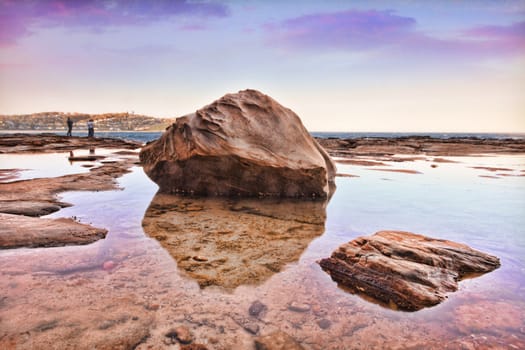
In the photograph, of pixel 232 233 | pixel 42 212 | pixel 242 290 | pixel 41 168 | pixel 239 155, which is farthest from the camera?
pixel 41 168

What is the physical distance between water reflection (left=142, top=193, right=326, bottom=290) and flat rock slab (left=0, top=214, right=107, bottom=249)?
2.22ft

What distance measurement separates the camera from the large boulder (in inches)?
245

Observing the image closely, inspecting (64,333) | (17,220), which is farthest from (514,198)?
(17,220)

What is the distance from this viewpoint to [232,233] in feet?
13.7

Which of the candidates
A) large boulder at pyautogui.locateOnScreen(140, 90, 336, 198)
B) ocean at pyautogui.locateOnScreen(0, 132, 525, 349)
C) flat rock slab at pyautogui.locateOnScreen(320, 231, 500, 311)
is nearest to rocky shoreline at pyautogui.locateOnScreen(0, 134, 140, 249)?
ocean at pyautogui.locateOnScreen(0, 132, 525, 349)

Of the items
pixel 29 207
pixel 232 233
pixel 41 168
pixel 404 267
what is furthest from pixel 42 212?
pixel 41 168

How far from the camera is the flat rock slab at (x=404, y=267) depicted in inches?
100

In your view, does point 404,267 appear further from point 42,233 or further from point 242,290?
point 42,233

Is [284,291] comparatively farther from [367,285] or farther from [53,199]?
[53,199]

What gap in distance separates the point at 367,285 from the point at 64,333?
212cm

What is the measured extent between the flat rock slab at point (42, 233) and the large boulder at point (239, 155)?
2.70 m

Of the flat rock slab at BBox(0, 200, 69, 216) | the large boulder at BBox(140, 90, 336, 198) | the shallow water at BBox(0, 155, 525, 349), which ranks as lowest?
the shallow water at BBox(0, 155, 525, 349)

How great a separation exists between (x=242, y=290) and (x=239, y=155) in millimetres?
3648

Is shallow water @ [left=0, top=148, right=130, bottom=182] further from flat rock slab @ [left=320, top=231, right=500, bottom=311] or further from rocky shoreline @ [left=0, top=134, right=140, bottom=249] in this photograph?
flat rock slab @ [left=320, top=231, right=500, bottom=311]
